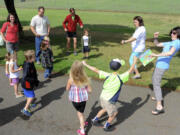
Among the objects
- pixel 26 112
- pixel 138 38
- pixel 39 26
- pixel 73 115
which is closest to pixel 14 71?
pixel 26 112

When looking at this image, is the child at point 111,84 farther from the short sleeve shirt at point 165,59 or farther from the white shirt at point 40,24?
the white shirt at point 40,24

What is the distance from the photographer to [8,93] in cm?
578

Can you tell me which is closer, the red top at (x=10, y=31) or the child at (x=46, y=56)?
the child at (x=46, y=56)

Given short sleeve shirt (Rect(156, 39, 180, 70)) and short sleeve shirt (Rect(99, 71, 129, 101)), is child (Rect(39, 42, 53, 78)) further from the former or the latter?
short sleeve shirt (Rect(156, 39, 180, 70))

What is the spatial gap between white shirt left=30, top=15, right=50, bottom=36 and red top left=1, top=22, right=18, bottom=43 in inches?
27.4

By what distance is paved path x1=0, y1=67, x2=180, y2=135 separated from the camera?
13.8ft

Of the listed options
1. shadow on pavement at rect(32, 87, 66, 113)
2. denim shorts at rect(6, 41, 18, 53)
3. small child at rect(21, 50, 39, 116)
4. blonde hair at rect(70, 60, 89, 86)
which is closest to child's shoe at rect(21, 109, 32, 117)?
small child at rect(21, 50, 39, 116)

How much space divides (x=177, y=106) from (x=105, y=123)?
201 cm

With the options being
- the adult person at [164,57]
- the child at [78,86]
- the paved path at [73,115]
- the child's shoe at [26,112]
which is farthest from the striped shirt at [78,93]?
the adult person at [164,57]

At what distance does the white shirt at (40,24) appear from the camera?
758 cm

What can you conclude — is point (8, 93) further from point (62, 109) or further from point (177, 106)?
point (177, 106)

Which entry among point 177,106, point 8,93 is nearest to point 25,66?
point 8,93

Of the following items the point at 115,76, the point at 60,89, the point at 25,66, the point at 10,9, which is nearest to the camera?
the point at 115,76

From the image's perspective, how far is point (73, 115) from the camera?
4.71 meters
